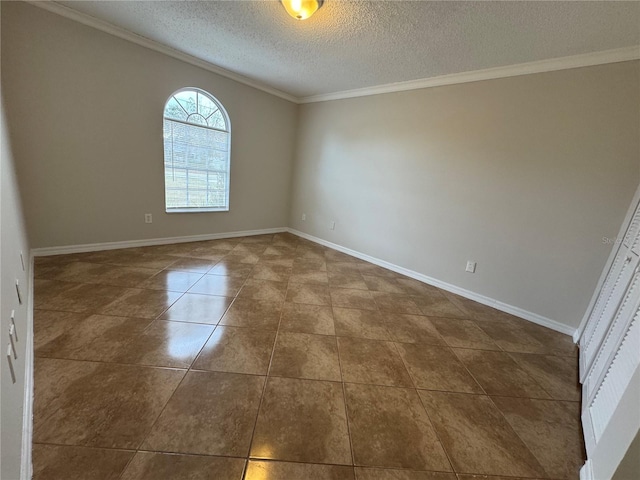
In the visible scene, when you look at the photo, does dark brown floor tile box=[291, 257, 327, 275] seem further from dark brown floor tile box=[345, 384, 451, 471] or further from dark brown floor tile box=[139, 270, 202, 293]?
dark brown floor tile box=[345, 384, 451, 471]

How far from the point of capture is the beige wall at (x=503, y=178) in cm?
214

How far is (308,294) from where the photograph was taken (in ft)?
8.61

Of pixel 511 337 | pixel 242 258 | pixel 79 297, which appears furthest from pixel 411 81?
pixel 79 297

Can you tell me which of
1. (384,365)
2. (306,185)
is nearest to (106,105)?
(306,185)

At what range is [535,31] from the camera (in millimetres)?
1945

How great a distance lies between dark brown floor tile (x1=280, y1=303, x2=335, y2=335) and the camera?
2031 mm

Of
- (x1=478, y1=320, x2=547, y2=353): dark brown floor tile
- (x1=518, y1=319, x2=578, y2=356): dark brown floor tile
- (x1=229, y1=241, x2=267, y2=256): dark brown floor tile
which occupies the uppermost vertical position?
(x1=518, y1=319, x2=578, y2=356): dark brown floor tile

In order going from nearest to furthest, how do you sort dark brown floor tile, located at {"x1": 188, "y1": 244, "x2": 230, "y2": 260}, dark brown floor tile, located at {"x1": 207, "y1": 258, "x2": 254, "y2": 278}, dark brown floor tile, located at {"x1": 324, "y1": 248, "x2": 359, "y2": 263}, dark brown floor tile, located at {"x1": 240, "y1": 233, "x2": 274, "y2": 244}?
dark brown floor tile, located at {"x1": 207, "y1": 258, "x2": 254, "y2": 278} → dark brown floor tile, located at {"x1": 188, "y1": 244, "x2": 230, "y2": 260} → dark brown floor tile, located at {"x1": 324, "y1": 248, "x2": 359, "y2": 263} → dark brown floor tile, located at {"x1": 240, "y1": 233, "x2": 274, "y2": 244}

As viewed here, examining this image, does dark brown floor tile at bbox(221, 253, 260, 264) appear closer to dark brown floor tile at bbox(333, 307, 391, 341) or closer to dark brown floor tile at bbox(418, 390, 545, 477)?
dark brown floor tile at bbox(333, 307, 391, 341)

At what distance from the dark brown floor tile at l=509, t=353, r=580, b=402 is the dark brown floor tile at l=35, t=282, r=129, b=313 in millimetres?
3249

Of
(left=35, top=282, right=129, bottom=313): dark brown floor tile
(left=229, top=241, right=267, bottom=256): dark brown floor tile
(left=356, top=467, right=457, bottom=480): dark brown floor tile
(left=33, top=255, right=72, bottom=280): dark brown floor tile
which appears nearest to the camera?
(left=356, top=467, right=457, bottom=480): dark brown floor tile

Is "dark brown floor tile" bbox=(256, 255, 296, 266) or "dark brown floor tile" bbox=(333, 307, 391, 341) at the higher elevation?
"dark brown floor tile" bbox=(333, 307, 391, 341)

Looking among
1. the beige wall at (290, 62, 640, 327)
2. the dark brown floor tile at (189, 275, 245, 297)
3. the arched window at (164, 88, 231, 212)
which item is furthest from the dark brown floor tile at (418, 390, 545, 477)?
the arched window at (164, 88, 231, 212)

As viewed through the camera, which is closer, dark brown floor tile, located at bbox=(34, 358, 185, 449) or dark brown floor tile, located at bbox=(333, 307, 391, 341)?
dark brown floor tile, located at bbox=(34, 358, 185, 449)
